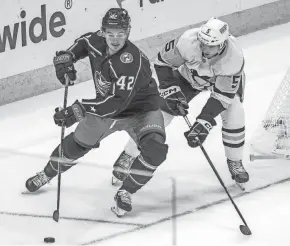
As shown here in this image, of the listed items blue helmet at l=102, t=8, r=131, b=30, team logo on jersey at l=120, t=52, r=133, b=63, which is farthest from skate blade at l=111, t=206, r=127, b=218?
blue helmet at l=102, t=8, r=131, b=30

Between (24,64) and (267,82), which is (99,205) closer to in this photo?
(24,64)

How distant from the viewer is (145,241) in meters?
5.90

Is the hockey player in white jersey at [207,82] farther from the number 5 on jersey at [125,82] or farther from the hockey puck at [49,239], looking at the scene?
the hockey puck at [49,239]

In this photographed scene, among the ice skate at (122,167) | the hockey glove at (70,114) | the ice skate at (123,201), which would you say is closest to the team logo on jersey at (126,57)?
the hockey glove at (70,114)

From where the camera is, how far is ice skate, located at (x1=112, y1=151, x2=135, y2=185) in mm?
6590

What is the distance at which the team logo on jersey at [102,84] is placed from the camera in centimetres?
610

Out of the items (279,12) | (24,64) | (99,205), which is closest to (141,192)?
(99,205)

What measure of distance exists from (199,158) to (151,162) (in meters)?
1.06

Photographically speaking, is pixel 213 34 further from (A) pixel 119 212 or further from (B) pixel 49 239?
(B) pixel 49 239

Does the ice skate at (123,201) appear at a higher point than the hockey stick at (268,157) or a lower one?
higher

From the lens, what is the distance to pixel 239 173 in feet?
21.9

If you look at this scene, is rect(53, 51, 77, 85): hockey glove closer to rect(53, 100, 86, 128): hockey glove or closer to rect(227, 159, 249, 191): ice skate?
rect(53, 100, 86, 128): hockey glove

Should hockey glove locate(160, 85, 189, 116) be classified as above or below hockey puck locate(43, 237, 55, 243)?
above

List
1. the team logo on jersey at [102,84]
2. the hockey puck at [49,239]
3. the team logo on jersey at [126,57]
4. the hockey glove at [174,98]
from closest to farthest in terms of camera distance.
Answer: the hockey puck at [49,239] < the team logo on jersey at [126,57] < the team logo on jersey at [102,84] < the hockey glove at [174,98]
